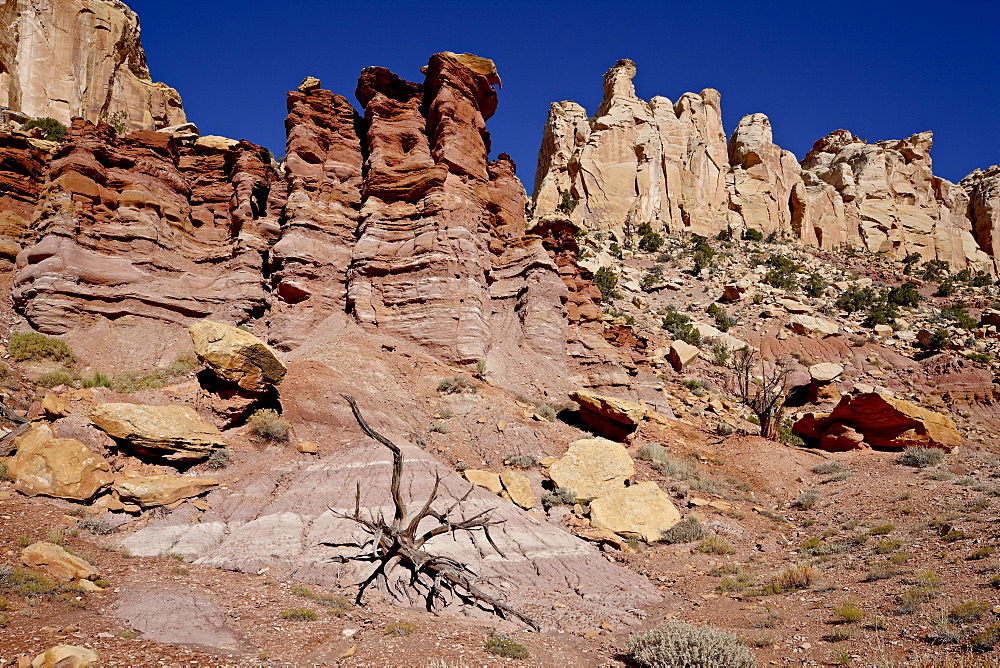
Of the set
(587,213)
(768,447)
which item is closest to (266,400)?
(768,447)

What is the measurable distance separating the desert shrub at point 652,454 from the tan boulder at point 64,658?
674 inches

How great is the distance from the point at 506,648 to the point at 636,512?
8.65m

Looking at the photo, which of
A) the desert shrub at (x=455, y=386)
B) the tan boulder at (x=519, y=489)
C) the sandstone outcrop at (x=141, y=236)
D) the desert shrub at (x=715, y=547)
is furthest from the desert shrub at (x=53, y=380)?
the desert shrub at (x=715, y=547)

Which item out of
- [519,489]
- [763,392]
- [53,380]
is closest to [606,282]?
[763,392]

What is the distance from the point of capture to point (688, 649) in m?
7.54

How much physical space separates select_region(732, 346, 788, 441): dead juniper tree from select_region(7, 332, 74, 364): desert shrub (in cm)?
2930

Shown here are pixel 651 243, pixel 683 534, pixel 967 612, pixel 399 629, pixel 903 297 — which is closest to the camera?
pixel 967 612

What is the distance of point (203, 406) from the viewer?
50.7 ft

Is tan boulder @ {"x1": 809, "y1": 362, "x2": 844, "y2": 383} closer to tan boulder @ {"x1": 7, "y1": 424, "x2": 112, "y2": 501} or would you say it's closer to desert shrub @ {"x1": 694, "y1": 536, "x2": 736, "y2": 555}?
desert shrub @ {"x1": 694, "y1": 536, "x2": 736, "y2": 555}

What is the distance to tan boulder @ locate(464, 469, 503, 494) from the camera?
1551 centimetres

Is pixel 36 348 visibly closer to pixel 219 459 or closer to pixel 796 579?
pixel 219 459

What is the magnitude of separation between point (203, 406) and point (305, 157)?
17380mm

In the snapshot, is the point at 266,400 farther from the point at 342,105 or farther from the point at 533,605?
the point at 342,105

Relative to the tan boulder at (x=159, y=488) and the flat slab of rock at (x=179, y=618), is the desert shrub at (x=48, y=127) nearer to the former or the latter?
the tan boulder at (x=159, y=488)
